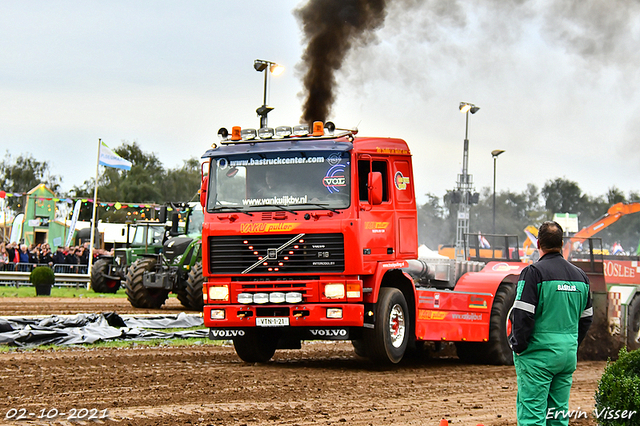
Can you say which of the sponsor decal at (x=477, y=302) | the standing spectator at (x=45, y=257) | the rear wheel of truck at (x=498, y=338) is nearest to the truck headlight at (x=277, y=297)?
the sponsor decal at (x=477, y=302)

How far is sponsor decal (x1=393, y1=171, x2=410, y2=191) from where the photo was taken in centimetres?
1167

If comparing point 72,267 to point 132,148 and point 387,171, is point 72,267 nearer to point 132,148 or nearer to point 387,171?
point 387,171

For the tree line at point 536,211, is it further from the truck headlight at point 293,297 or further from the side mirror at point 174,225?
the truck headlight at point 293,297

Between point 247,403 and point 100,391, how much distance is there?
171 cm

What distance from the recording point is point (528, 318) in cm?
539

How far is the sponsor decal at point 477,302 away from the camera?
12.7m

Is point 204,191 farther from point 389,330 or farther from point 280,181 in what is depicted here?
point 389,330

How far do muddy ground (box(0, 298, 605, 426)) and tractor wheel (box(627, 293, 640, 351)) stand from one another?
1.16 meters

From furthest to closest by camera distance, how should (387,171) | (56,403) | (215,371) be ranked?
(387,171)
(215,371)
(56,403)

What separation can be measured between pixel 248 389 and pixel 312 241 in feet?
8.17


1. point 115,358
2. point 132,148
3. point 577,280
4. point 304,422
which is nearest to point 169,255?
point 115,358

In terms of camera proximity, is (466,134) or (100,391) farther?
(466,134)

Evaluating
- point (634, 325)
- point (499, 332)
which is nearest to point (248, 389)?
point (499, 332)

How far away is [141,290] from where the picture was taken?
22.5 metres
